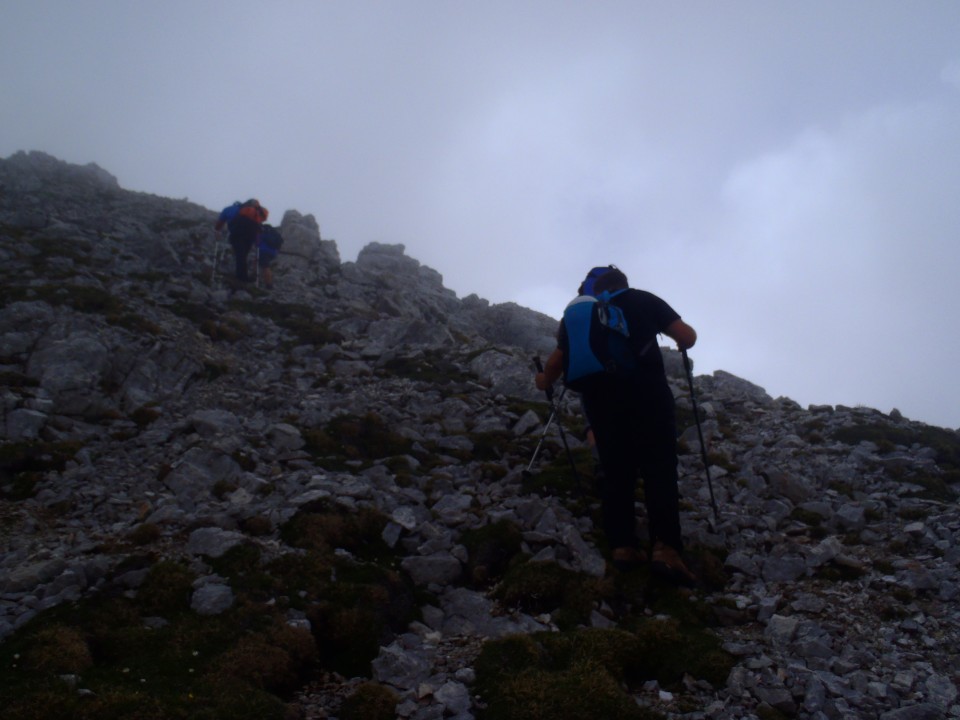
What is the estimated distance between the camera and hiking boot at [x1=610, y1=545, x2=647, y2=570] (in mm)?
9875

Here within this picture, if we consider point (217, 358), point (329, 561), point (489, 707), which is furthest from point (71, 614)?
point (217, 358)

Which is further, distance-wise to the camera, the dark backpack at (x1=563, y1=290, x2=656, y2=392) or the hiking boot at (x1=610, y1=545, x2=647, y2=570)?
the dark backpack at (x1=563, y1=290, x2=656, y2=392)

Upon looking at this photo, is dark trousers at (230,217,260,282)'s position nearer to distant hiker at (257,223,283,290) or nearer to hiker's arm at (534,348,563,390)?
distant hiker at (257,223,283,290)

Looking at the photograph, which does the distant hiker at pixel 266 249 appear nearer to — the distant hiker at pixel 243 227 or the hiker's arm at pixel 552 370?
the distant hiker at pixel 243 227

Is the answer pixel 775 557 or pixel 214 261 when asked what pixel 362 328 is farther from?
pixel 775 557

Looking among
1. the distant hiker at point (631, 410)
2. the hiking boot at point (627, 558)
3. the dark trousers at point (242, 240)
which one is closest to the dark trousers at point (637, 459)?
the distant hiker at point (631, 410)

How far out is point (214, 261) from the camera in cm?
2822

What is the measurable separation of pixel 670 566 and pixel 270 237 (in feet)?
76.1

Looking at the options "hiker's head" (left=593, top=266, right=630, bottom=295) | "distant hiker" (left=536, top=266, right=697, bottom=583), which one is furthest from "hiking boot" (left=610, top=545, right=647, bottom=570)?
"hiker's head" (left=593, top=266, right=630, bottom=295)

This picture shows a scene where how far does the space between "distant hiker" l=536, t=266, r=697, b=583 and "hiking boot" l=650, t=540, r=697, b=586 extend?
49 mm

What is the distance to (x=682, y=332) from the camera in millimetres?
10594

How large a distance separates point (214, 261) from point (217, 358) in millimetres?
10894

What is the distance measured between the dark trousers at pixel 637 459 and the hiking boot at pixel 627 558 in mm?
142

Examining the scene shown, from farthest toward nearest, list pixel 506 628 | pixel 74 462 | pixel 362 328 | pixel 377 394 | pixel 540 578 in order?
pixel 362 328
pixel 377 394
pixel 74 462
pixel 540 578
pixel 506 628
